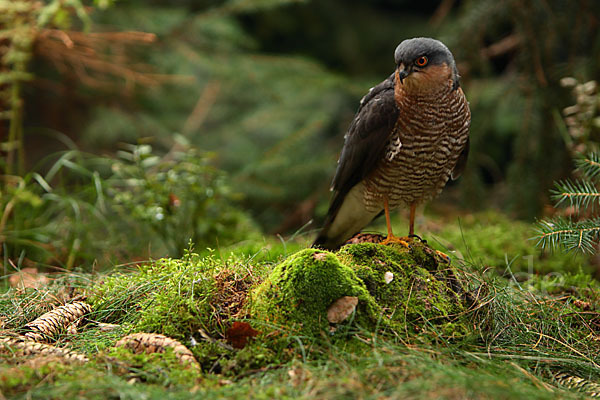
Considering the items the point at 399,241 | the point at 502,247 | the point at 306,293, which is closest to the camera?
the point at 306,293

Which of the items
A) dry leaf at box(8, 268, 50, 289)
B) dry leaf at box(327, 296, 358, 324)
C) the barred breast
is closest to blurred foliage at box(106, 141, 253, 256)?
dry leaf at box(8, 268, 50, 289)

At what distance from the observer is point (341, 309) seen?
79.5 inches

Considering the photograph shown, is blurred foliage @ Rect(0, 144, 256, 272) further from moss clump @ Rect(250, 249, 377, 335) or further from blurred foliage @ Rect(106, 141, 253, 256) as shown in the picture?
moss clump @ Rect(250, 249, 377, 335)

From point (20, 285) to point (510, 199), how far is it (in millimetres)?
4030

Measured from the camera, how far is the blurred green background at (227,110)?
3.84 meters

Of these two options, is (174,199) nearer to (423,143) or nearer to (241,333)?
(423,143)

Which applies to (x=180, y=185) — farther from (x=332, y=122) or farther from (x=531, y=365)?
(x=332, y=122)

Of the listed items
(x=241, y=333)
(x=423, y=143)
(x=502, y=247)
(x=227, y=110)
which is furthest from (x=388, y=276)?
(x=227, y=110)

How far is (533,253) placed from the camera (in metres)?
3.96

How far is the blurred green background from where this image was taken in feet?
12.6

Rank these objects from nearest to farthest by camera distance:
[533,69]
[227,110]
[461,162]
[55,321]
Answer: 1. [55,321]
2. [461,162]
3. [533,69]
4. [227,110]

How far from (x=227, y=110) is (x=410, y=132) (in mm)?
4656

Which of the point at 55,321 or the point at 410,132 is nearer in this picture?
the point at 55,321

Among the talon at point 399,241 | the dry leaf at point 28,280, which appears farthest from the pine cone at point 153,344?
the talon at point 399,241
